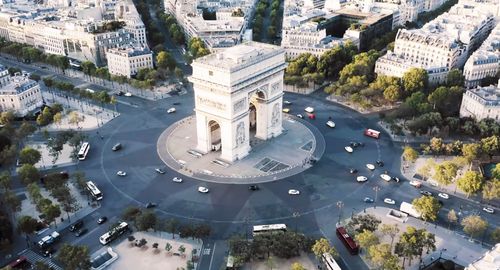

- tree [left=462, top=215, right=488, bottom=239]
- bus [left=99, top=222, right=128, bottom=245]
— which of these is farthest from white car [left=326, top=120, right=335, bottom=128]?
bus [left=99, top=222, right=128, bottom=245]

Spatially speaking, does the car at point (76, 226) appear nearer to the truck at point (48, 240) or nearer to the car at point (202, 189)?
the truck at point (48, 240)

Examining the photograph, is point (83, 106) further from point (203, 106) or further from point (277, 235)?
point (277, 235)

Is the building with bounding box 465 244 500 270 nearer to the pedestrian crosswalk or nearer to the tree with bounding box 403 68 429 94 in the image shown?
the pedestrian crosswalk

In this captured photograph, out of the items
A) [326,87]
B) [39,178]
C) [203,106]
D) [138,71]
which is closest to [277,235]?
[203,106]

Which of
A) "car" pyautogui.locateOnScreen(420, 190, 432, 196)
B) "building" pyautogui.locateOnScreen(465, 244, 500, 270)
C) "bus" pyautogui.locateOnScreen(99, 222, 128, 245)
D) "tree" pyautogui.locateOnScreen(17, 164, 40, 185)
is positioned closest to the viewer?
"building" pyautogui.locateOnScreen(465, 244, 500, 270)

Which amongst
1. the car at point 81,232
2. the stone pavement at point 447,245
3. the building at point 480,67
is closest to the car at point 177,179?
the car at point 81,232
